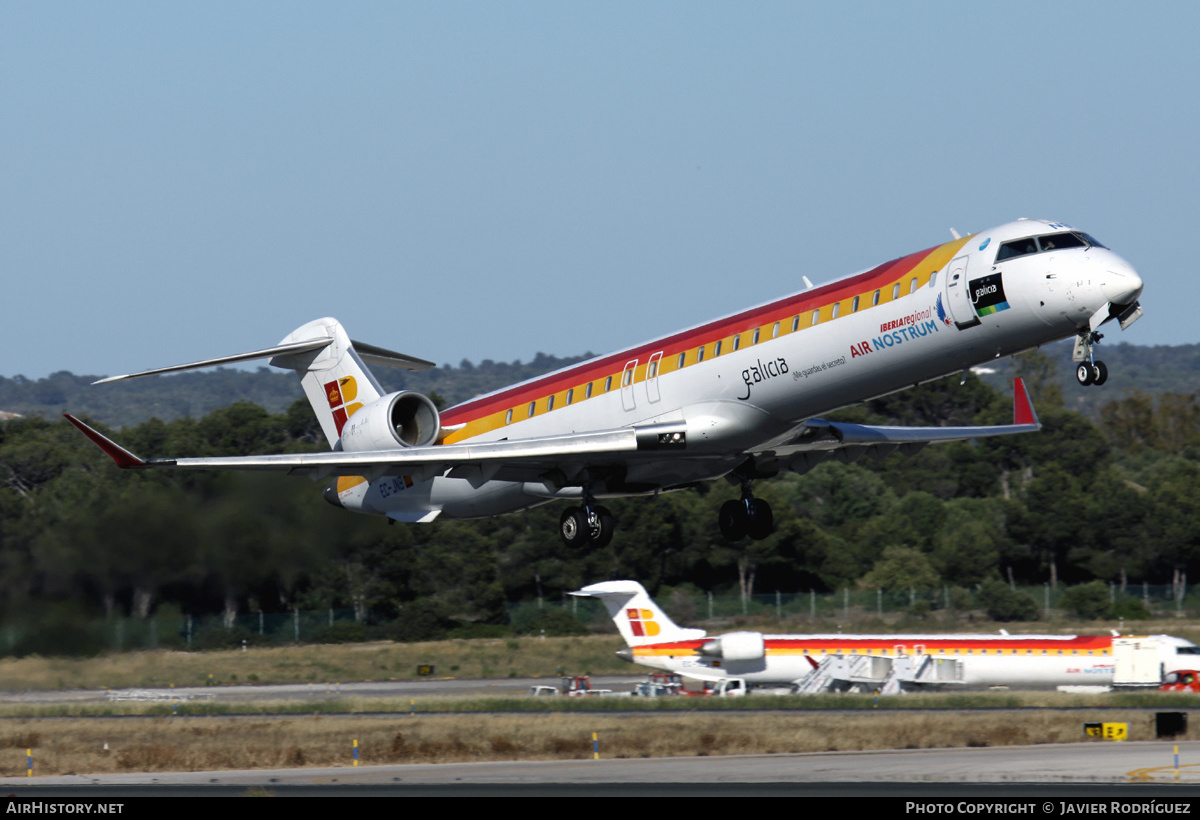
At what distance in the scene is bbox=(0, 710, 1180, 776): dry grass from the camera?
29.1m

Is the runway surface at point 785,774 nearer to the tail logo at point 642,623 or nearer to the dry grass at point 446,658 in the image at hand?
the dry grass at point 446,658

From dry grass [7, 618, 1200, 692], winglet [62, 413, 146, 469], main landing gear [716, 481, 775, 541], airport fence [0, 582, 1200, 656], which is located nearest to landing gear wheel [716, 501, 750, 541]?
main landing gear [716, 481, 775, 541]

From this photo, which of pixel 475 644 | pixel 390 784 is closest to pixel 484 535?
pixel 475 644

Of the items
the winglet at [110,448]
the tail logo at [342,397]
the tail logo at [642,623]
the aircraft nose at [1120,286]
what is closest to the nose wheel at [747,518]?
the aircraft nose at [1120,286]

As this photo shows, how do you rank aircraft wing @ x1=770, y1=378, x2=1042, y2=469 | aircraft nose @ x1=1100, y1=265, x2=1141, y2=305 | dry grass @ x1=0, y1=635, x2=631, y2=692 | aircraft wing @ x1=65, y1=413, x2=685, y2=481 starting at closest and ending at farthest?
aircraft nose @ x1=1100, y1=265, x2=1141, y2=305 < aircraft wing @ x1=65, y1=413, x2=685, y2=481 < aircraft wing @ x1=770, y1=378, x2=1042, y2=469 < dry grass @ x1=0, y1=635, x2=631, y2=692

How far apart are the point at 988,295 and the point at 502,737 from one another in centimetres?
1561

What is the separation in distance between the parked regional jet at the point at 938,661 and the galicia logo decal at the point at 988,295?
64.4 ft

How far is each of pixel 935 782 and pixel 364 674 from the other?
29.0 metres

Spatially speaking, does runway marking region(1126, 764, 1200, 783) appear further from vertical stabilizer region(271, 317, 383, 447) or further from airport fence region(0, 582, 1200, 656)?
airport fence region(0, 582, 1200, 656)

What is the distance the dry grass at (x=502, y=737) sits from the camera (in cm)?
2914

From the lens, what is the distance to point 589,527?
80.3 ft

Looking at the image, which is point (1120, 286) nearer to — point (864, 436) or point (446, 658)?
point (864, 436)

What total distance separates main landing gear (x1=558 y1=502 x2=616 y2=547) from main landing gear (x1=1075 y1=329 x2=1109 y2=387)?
815 centimetres
